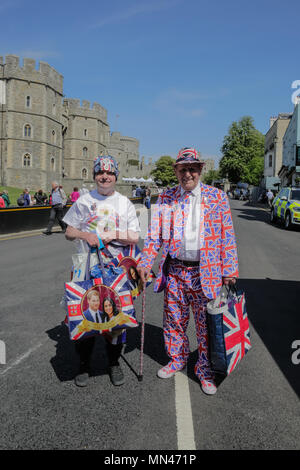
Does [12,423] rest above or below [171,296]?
below

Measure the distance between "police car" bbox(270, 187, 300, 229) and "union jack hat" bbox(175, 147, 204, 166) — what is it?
14.4 metres

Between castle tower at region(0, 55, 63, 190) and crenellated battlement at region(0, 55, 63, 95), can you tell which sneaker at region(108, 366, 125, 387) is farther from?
crenellated battlement at region(0, 55, 63, 95)

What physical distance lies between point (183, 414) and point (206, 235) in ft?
4.36

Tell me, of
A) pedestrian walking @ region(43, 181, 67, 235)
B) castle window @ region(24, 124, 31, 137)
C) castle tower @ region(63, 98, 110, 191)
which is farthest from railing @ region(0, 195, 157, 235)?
castle tower @ region(63, 98, 110, 191)

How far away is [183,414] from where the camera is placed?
2736 millimetres

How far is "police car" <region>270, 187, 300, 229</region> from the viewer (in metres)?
16.4

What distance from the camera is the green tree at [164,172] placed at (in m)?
113

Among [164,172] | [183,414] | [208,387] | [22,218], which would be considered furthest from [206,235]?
[164,172]

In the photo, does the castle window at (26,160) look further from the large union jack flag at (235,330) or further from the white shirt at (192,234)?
the large union jack flag at (235,330)

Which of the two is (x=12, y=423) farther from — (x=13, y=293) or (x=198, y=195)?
(x=13, y=293)

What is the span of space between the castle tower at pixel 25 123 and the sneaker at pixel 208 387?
162ft
